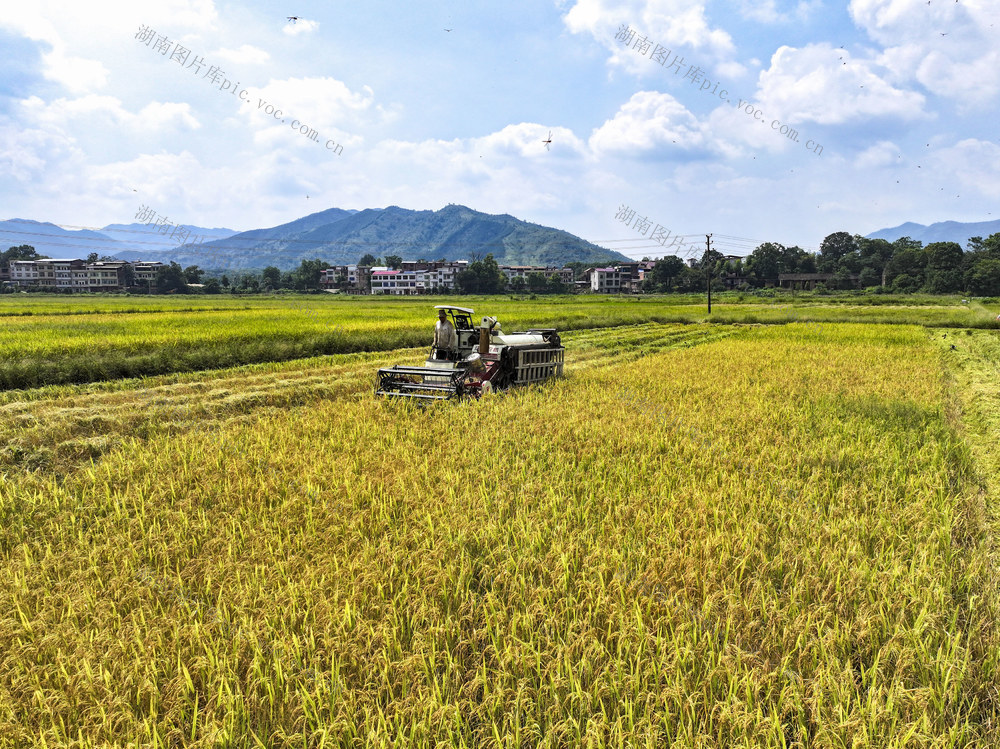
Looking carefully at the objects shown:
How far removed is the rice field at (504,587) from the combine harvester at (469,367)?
1788 millimetres

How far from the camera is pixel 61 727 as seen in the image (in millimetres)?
2686

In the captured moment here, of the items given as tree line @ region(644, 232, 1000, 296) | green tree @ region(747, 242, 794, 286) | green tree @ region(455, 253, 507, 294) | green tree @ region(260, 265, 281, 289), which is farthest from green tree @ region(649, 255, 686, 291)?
green tree @ region(260, 265, 281, 289)

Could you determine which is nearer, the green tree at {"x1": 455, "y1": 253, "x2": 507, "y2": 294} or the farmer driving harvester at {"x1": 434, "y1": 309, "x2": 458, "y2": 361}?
the farmer driving harvester at {"x1": 434, "y1": 309, "x2": 458, "y2": 361}

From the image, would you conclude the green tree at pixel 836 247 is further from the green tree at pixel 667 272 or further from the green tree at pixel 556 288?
the green tree at pixel 556 288

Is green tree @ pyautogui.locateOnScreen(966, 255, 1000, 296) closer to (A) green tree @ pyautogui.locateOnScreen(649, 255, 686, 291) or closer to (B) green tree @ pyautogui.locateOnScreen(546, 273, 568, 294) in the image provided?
(A) green tree @ pyautogui.locateOnScreen(649, 255, 686, 291)

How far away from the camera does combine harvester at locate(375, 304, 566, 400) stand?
9.90 metres

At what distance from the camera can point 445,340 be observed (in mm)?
10461

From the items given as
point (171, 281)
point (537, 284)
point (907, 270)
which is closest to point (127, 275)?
point (171, 281)

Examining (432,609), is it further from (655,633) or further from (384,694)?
(655,633)

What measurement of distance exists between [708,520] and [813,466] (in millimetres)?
2483

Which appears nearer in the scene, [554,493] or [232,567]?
[232,567]

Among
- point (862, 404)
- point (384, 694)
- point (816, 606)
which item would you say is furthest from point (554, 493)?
point (862, 404)

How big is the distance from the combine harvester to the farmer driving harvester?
0.02 m

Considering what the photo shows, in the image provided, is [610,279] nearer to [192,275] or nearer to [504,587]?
[192,275]
